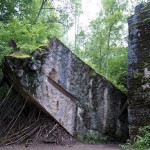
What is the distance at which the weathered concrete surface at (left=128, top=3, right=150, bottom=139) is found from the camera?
27.0 feet

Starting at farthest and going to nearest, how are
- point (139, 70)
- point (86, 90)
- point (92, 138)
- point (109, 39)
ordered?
point (109, 39)
point (86, 90)
point (92, 138)
point (139, 70)

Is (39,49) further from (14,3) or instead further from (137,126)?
(14,3)

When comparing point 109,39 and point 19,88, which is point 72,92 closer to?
point 19,88

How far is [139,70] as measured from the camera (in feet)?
28.3

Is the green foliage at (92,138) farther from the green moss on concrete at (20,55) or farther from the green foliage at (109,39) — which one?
the green foliage at (109,39)

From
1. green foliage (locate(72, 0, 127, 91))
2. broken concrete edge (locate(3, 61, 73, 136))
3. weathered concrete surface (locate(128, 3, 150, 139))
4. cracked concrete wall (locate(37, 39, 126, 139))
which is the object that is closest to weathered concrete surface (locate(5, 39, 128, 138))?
cracked concrete wall (locate(37, 39, 126, 139))

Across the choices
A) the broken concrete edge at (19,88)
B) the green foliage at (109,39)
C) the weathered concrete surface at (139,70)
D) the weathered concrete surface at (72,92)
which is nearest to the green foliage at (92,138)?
the weathered concrete surface at (72,92)

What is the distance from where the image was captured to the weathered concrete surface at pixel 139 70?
27.0 ft

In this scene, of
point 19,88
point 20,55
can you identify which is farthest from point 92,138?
point 20,55

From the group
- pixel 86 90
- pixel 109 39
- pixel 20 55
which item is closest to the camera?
pixel 20 55

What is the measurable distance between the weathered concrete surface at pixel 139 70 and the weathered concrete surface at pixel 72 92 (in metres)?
1.72

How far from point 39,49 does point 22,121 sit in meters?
2.85

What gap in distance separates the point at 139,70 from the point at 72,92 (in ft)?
8.86

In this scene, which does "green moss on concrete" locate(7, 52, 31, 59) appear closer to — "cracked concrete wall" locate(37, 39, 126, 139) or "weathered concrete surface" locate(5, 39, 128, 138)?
"weathered concrete surface" locate(5, 39, 128, 138)
